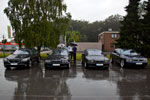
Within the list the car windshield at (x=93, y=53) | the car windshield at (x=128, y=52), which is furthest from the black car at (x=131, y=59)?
the car windshield at (x=93, y=53)

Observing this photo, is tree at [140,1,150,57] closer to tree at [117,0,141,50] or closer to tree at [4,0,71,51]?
tree at [117,0,141,50]

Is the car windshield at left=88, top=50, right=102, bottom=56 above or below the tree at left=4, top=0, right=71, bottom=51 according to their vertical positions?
below

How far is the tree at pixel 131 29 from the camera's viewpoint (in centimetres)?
1564

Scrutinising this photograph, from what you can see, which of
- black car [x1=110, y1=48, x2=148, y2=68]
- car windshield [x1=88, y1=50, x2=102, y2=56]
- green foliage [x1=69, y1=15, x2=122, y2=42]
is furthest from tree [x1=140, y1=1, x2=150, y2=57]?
green foliage [x1=69, y1=15, x2=122, y2=42]

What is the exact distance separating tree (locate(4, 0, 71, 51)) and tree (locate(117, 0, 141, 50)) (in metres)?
8.91

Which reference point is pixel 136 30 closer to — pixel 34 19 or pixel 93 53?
pixel 93 53

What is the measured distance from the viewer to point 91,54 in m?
10.1

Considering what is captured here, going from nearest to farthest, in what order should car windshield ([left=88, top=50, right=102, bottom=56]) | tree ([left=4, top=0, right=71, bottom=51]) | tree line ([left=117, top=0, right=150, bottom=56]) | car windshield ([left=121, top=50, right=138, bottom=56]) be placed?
car windshield ([left=88, top=50, right=102, bottom=56]), car windshield ([left=121, top=50, right=138, bottom=56]), tree ([left=4, top=0, right=71, bottom=51]), tree line ([left=117, top=0, right=150, bottom=56])

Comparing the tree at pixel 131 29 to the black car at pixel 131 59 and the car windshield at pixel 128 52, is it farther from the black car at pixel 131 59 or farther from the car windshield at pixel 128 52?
the black car at pixel 131 59

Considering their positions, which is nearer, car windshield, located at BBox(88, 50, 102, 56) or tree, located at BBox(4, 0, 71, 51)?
car windshield, located at BBox(88, 50, 102, 56)

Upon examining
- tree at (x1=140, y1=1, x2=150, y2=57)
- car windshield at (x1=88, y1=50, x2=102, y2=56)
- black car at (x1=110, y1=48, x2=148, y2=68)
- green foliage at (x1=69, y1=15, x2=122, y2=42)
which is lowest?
black car at (x1=110, y1=48, x2=148, y2=68)

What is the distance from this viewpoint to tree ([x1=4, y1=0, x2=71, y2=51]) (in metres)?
13.4

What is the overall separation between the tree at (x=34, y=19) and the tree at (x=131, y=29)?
8.91 meters

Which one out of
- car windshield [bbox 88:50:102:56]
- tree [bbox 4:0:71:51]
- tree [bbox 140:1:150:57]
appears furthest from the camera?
tree [bbox 140:1:150:57]
